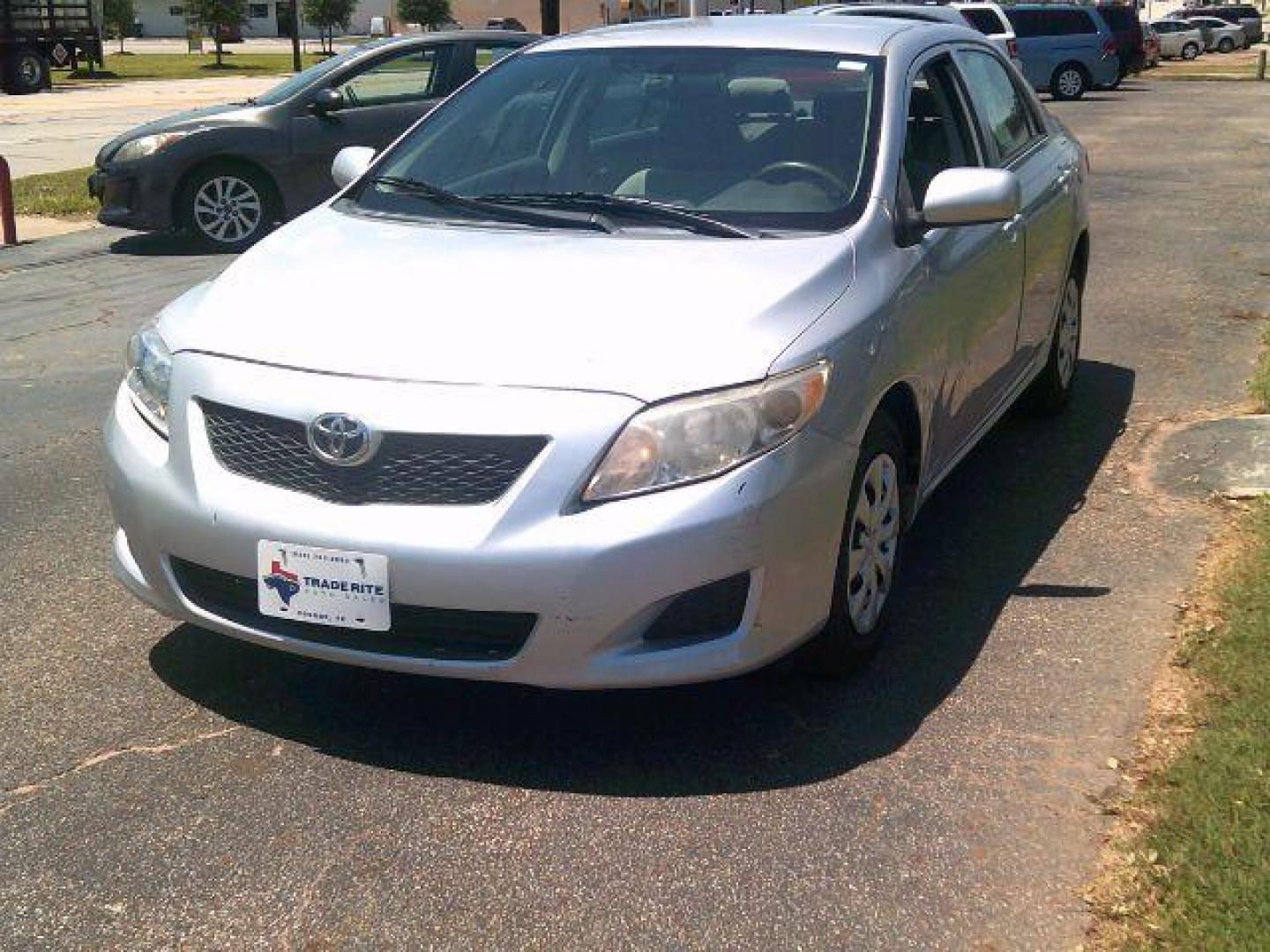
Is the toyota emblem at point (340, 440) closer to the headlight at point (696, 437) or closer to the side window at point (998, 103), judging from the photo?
the headlight at point (696, 437)

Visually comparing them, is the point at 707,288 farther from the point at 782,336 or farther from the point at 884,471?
the point at 884,471

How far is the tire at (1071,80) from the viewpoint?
109ft

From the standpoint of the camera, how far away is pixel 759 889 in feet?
10.4

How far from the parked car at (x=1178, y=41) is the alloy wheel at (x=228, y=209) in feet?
175

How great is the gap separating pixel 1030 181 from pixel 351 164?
2.55m

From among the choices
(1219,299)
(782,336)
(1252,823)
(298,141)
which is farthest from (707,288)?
(298,141)

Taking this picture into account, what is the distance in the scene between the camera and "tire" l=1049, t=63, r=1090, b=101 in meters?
33.2

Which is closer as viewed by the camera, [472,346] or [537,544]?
[537,544]

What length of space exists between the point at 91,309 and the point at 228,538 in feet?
21.9

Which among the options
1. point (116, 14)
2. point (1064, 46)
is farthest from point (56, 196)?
point (116, 14)

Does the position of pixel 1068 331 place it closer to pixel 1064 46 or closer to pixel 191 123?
pixel 191 123

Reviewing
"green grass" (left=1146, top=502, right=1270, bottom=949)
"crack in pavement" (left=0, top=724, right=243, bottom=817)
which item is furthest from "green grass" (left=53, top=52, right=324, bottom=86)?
"green grass" (left=1146, top=502, right=1270, bottom=949)

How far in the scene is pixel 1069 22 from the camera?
3372cm

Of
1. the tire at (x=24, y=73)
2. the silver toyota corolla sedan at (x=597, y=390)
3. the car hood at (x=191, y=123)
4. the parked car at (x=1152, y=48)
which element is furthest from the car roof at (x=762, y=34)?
the parked car at (x=1152, y=48)
